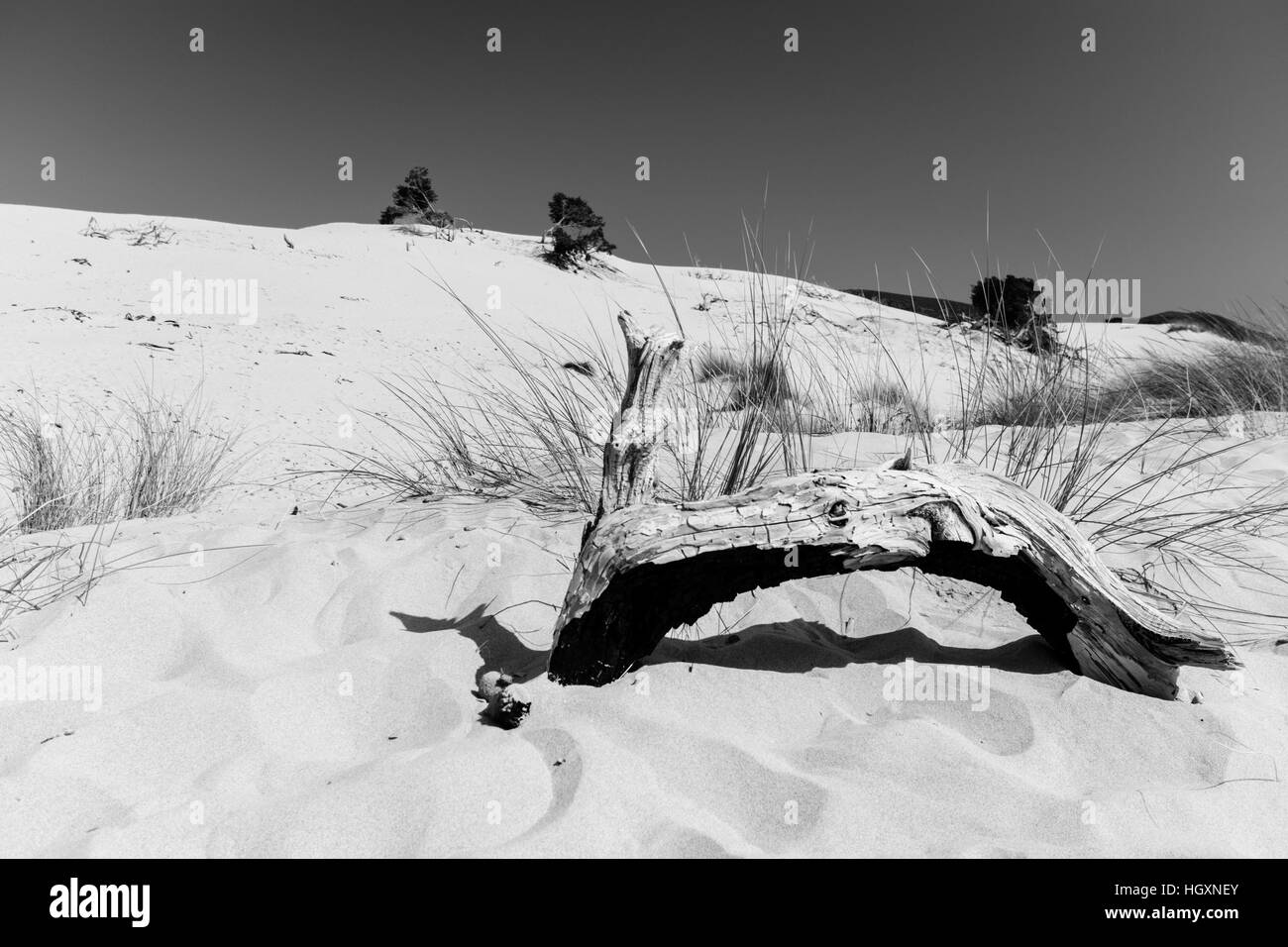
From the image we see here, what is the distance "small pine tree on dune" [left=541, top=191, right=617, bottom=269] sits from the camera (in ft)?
52.7

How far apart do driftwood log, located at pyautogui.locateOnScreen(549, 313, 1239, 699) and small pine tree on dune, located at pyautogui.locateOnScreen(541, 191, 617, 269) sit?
14.5m

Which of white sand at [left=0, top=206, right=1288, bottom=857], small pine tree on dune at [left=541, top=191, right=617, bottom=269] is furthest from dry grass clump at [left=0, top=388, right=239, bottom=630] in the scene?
small pine tree on dune at [left=541, top=191, right=617, bottom=269]

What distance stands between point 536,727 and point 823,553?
75cm

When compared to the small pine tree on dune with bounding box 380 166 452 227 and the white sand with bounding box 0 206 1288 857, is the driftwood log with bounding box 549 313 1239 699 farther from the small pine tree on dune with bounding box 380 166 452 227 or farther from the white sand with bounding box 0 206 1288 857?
the small pine tree on dune with bounding box 380 166 452 227

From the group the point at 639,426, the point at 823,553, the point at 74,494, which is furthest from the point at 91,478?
the point at 823,553

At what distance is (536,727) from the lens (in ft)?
6.00

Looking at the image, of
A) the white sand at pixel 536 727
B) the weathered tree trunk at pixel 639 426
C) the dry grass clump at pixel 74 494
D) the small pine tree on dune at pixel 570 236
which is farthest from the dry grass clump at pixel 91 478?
the small pine tree on dune at pixel 570 236

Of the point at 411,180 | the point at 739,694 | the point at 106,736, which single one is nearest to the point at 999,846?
the point at 739,694

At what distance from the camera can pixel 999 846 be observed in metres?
1.48
